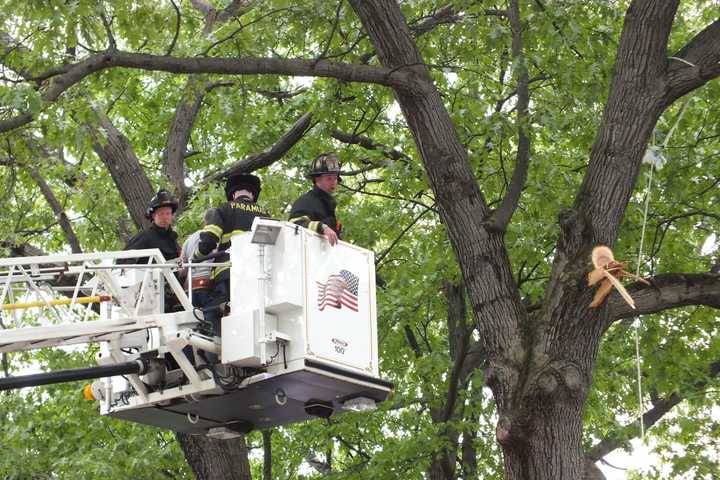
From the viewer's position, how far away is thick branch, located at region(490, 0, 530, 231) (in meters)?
8.51

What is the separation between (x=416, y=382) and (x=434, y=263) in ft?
10.3

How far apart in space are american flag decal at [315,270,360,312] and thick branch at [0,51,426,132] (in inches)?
66.9

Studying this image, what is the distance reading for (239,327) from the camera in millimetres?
7641

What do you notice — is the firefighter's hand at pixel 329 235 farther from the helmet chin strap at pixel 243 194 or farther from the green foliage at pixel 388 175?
the green foliage at pixel 388 175

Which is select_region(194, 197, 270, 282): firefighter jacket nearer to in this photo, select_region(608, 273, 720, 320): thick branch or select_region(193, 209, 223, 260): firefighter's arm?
select_region(193, 209, 223, 260): firefighter's arm

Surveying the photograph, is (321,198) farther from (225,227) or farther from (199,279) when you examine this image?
(199,279)

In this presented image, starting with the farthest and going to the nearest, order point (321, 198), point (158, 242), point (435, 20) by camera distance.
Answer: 1. point (435, 20)
2. point (158, 242)
3. point (321, 198)

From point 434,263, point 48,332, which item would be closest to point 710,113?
point 434,263

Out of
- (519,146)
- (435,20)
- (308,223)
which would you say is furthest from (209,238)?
(435,20)

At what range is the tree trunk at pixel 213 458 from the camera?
Answer: 10.7 m

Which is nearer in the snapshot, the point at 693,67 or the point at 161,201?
the point at 693,67

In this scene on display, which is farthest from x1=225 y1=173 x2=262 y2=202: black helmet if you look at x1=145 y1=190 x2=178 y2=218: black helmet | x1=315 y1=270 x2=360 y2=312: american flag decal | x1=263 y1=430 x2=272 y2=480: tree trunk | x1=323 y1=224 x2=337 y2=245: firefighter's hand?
x1=263 y1=430 x2=272 y2=480: tree trunk

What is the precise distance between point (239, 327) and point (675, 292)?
3.51 meters

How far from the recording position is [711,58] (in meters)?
8.34
